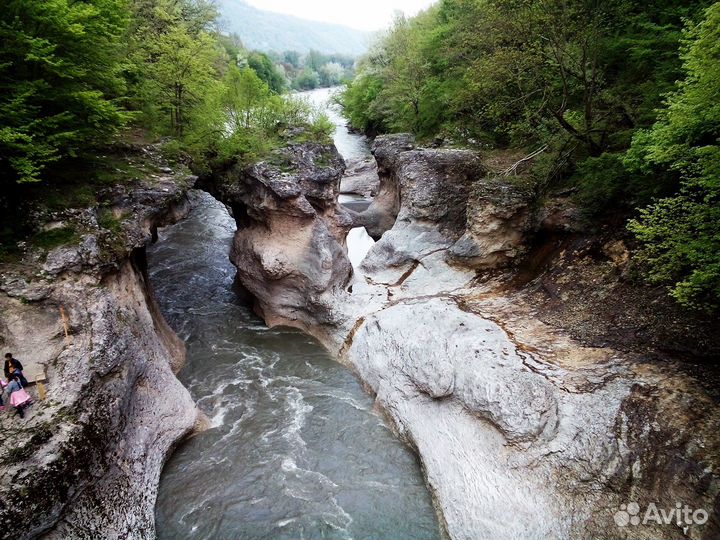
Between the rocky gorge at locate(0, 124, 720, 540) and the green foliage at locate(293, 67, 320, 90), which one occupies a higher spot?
the green foliage at locate(293, 67, 320, 90)

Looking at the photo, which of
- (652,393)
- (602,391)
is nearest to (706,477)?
(652,393)

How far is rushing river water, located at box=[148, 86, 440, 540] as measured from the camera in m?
9.30

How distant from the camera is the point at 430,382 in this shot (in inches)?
455

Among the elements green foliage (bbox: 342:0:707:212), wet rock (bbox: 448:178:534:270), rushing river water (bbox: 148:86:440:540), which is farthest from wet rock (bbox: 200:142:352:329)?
green foliage (bbox: 342:0:707:212)

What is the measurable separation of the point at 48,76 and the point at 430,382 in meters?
12.4

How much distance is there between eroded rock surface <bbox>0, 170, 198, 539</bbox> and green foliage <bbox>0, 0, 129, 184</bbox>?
1.94 meters

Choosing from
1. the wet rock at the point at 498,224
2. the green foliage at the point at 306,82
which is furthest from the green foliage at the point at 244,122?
the green foliage at the point at 306,82

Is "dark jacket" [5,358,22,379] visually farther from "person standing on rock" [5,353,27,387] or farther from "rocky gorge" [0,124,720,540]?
"rocky gorge" [0,124,720,540]

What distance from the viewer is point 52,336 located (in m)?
8.95

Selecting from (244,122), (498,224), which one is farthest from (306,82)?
(498,224)

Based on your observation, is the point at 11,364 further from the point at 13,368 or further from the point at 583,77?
the point at 583,77

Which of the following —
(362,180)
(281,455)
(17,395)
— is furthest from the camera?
(362,180)

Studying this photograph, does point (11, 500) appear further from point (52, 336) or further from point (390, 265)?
point (390, 265)

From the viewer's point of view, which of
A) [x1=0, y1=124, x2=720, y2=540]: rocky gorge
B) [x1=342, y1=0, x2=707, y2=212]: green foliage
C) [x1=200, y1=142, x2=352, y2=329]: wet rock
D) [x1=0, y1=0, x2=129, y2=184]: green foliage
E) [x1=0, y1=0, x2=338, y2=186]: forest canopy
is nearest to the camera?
[x1=0, y1=124, x2=720, y2=540]: rocky gorge
